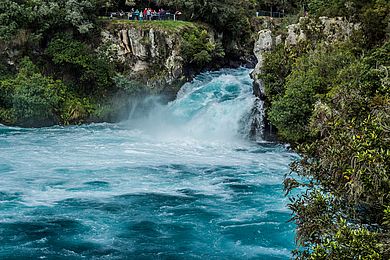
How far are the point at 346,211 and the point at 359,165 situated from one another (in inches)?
44.0

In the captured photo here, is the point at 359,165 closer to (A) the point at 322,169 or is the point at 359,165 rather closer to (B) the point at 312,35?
(A) the point at 322,169

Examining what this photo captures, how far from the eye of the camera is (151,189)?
2116cm

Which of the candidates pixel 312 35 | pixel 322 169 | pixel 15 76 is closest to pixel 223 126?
pixel 312 35

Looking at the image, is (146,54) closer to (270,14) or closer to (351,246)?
(270,14)

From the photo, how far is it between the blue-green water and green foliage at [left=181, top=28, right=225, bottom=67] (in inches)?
190

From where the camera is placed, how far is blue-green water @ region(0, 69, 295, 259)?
15.9 meters

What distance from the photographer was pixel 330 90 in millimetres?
24547

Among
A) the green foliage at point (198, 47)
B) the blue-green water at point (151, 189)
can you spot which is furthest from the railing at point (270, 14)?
the blue-green water at point (151, 189)

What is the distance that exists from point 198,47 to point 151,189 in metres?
19.8

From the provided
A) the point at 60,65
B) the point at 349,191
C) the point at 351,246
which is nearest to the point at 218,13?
the point at 60,65

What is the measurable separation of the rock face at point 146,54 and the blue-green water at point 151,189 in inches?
117

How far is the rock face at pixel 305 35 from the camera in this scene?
28297 mm

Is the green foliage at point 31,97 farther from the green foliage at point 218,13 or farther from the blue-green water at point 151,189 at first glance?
the green foliage at point 218,13

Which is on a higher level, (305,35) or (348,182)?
(305,35)
